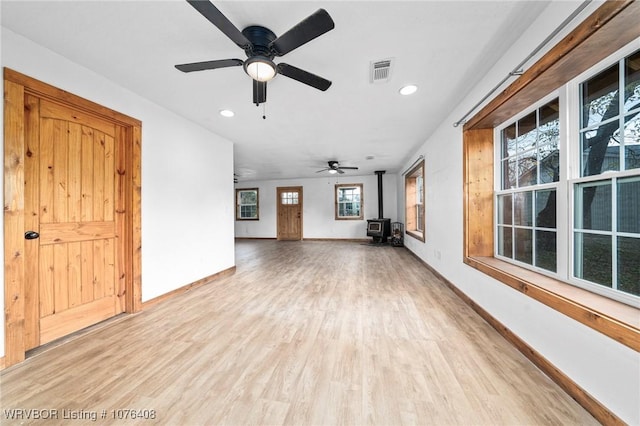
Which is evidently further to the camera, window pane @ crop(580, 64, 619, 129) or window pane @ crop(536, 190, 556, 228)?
window pane @ crop(536, 190, 556, 228)

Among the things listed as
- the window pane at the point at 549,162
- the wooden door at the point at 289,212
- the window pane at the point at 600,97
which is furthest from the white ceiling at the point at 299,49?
the wooden door at the point at 289,212

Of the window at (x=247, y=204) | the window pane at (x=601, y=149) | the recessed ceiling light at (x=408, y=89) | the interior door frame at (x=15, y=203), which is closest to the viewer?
the window pane at (x=601, y=149)

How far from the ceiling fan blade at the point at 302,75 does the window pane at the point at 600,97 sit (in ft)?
5.66

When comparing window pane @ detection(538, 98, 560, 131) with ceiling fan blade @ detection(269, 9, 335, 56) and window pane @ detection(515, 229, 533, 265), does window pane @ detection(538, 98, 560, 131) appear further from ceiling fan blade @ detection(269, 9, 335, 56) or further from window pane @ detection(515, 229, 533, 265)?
ceiling fan blade @ detection(269, 9, 335, 56)

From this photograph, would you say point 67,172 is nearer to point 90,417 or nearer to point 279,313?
point 90,417

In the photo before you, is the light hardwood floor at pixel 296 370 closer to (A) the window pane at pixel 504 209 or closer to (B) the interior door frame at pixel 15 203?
(B) the interior door frame at pixel 15 203

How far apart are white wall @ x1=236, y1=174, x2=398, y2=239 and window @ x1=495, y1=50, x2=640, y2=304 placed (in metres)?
6.03

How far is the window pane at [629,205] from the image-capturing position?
4.00ft

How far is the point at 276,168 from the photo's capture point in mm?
6816

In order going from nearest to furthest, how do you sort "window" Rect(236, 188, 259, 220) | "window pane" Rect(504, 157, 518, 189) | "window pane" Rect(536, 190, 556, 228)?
"window pane" Rect(536, 190, 556, 228) < "window pane" Rect(504, 157, 518, 189) < "window" Rect(236, 188, 259, 220)

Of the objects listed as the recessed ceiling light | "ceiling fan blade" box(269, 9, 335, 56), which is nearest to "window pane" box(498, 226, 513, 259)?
the recessed ceiling light

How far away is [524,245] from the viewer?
6.79 feet

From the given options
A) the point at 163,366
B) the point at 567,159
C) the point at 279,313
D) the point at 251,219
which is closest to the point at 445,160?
the point at 567,159

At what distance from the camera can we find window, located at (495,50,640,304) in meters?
1.25
